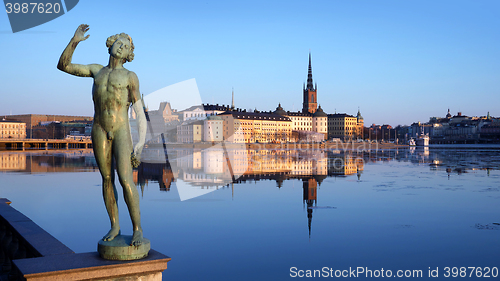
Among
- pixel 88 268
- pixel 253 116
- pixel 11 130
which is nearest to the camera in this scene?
pixel 88 268

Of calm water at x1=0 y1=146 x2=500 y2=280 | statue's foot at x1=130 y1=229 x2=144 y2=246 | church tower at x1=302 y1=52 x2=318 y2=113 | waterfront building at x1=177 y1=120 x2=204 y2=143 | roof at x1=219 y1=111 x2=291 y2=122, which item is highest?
church tower at x1=302 y1=52 x2=318 y2=113

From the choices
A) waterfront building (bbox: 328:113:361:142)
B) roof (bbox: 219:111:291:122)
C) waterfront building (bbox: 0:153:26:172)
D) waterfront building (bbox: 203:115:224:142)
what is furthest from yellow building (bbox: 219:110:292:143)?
waterfront building (bbox: 0:153:26:172)

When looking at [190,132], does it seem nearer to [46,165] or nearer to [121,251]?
[46,165]

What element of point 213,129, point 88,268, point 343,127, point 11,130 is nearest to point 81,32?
point 88,268

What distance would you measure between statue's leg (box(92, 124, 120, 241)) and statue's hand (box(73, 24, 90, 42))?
0.95 meters

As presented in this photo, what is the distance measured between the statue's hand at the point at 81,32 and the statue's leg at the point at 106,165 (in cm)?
95

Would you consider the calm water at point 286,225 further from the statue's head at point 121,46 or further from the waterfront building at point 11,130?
the waterfront building at point 11,130

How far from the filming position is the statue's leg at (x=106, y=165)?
4883mm

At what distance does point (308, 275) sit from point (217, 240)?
240 cm

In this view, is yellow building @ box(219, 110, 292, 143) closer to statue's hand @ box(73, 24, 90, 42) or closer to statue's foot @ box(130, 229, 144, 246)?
statue's hand @ box(73, 24, 90, 42)

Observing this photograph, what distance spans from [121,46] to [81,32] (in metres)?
0.45

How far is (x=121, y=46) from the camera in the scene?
5.00 meters

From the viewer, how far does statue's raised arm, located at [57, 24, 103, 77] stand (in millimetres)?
A: 4883

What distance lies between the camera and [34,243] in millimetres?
5375
